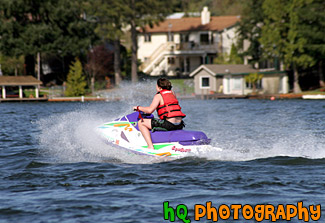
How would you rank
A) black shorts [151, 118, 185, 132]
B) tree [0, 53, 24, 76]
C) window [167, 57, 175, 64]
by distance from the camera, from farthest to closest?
window [167, 57, 175, 64] → tree [0, 53, 24, 76] → black shorts [151, 118, 185, 132]

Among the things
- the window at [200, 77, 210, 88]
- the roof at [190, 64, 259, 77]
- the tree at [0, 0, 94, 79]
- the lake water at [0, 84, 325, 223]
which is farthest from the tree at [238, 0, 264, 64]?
the lake water at [0, 84, 325, 223]

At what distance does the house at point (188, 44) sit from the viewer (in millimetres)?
76312

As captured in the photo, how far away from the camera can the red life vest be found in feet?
40.4

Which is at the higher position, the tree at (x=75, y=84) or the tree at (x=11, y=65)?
the tree at (x=11, y=65)

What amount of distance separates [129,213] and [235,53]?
2511 inches

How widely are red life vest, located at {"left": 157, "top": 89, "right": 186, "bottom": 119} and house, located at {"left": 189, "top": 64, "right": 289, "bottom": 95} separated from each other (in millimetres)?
45457

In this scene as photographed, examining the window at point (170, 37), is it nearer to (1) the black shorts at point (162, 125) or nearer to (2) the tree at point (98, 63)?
(2) the tree at point (98, 63)

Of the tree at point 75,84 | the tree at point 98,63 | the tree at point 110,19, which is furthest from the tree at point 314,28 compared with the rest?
the tree at point 98,63

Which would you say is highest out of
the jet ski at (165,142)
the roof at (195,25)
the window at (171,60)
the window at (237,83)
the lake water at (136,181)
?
the roof at (195,25)

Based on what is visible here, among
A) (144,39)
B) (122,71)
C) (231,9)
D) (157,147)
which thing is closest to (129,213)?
(157,147)

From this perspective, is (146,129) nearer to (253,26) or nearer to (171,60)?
(253,26)

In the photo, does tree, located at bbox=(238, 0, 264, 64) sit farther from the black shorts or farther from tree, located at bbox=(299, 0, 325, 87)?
the black shorts

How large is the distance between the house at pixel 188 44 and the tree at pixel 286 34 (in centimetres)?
1880

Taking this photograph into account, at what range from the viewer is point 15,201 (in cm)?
903
